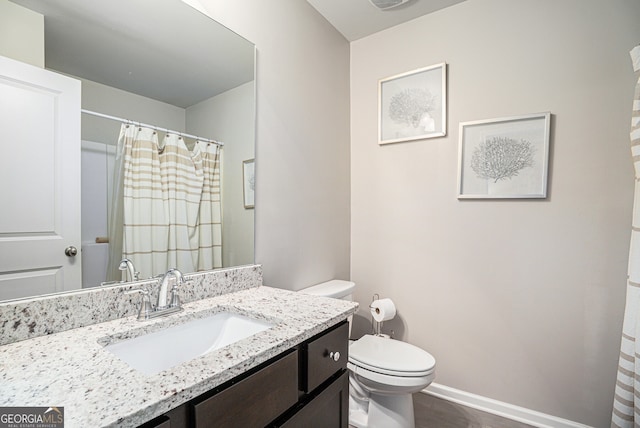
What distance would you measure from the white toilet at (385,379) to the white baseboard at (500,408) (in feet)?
1.57

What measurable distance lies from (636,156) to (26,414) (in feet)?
7.09

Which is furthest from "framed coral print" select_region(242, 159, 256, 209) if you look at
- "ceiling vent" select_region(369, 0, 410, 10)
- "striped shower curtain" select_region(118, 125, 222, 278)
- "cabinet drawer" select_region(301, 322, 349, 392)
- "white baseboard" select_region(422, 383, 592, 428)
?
"white baseboard" select_region(422, 383, 592, 428)

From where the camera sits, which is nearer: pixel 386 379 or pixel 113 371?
pixel 113 371

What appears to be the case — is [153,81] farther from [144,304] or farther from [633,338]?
[633,338]

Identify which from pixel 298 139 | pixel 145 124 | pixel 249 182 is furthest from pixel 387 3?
pixel 145 124

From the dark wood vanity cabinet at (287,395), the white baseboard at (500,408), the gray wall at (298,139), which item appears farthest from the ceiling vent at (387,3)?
the white baseboard at (500,408)

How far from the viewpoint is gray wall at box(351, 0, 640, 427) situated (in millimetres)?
1511

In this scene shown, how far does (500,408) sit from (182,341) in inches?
73.7

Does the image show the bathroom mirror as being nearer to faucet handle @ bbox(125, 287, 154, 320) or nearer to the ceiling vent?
faucet handle @ bbox(125, 287, 154, 320)

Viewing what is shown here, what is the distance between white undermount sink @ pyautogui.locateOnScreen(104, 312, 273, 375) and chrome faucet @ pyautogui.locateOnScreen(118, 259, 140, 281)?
244mm

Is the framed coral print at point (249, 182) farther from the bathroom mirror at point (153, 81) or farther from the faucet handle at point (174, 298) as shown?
the faucet handle at point (174, 298)

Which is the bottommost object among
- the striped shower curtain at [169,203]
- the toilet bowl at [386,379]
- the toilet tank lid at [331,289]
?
the toilet bowl at [386,379]

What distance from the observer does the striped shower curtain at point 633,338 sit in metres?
1.24

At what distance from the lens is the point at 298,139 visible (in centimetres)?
180
